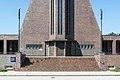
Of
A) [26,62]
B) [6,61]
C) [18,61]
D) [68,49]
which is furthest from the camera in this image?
[68,49]

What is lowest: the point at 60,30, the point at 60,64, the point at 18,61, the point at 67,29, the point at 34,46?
the point at 60,64

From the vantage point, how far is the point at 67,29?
53.2m

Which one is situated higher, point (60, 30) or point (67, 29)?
point (67, 29)

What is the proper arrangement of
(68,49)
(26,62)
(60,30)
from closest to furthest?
(26,62) → (60,30) → (68,49)

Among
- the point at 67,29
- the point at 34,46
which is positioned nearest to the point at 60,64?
the point at 67,29

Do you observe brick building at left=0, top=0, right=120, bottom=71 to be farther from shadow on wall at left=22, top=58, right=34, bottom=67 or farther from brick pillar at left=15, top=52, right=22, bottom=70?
brick pillar at left=15, top=52, right=22, bottom=70

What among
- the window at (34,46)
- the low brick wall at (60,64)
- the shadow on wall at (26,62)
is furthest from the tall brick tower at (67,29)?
the shadow on wall at (26,62)

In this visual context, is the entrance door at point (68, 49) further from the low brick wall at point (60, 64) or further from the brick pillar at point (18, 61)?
the brick pillar at point (18, 61)

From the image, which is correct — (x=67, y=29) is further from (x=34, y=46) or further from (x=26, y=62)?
(x=26, y=62)

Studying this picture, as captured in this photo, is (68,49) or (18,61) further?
(68,49)

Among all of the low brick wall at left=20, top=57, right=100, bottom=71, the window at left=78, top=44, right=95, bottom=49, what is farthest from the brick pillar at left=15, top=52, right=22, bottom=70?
the window at left=78, top=44, right=95, bottom=49

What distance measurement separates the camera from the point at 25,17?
53.7m

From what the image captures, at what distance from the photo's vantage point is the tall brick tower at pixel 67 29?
53.2m

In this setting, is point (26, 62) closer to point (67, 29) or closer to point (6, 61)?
point (6, 61)
